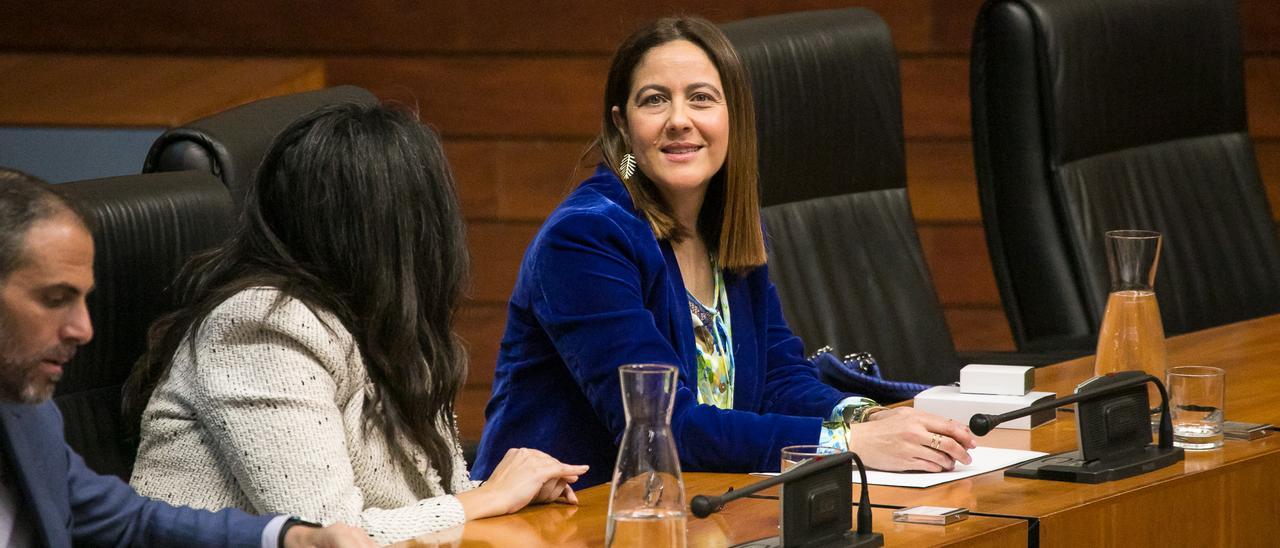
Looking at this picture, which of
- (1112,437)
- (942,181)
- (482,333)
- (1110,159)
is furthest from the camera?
(482,333)

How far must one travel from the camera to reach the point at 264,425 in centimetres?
168

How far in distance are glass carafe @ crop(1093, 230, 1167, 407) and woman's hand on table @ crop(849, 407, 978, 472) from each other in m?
0.22

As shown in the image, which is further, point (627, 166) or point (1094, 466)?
point (627, 166)

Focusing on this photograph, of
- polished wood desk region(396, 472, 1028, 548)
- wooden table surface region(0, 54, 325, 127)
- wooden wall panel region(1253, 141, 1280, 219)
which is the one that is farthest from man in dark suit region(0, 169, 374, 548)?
wooden wall panel region(1253, 141, 1280, 219)

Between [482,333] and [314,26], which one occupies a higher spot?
[314,26]

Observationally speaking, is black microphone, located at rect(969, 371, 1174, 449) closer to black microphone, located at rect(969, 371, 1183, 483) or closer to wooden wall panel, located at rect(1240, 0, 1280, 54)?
black microphone, located at rect(969, 371, 1183, 483)

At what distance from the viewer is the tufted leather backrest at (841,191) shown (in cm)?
282

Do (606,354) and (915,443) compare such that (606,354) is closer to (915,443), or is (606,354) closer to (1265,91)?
(915,443)

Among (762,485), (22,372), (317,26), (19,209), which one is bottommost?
(762,485)

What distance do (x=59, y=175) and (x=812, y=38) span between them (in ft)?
5.14

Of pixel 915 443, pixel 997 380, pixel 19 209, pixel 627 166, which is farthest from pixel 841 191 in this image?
pixel 19 209

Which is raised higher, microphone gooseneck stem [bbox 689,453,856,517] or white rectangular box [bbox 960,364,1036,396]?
microphone gooseneck stem [bbox 689,453,856,517]

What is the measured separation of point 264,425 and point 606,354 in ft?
1.58

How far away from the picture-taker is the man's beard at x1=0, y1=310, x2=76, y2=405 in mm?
1424
